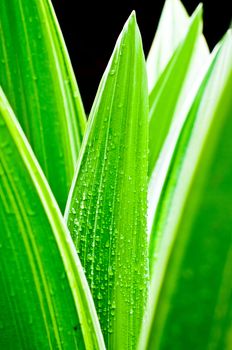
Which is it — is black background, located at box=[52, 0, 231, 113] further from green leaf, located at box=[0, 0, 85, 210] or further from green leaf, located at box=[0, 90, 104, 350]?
green leaf, located at box=[0, 90, 104, 350]

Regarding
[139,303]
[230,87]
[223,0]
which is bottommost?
[139,303]

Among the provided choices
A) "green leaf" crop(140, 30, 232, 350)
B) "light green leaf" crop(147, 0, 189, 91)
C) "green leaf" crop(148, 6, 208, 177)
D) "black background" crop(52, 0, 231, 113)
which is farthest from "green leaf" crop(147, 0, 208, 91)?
"black background" crop(52, 0, 231, 113)

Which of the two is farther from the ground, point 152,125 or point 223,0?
point 223,0

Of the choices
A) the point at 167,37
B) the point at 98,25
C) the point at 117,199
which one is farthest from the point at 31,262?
the point at 98,25

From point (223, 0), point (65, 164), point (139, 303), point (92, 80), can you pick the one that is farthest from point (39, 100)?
point (223, 0)

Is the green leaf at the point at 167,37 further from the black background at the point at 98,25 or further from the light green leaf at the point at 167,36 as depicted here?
the black background at the point at 98,25

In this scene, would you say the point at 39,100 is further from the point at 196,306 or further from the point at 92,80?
the point at 92,80
